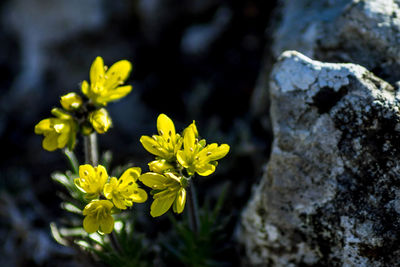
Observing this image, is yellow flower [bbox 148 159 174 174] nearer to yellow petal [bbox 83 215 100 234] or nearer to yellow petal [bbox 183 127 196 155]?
yellow petal [bbox 183 127 196 155]

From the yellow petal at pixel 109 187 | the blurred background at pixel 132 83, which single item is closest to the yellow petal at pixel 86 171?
the yellow petal at pixel 109 187

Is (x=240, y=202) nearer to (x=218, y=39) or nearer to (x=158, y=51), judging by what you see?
(x=218, y=39)

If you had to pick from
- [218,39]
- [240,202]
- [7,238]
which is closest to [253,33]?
[218,39]

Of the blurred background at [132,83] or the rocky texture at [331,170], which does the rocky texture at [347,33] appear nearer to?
the rocky texture at [331,170]

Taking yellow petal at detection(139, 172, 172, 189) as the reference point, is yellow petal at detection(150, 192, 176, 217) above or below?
below

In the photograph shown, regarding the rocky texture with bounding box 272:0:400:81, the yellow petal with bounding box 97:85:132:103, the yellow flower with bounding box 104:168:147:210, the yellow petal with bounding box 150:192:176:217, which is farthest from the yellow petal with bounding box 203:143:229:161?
the rocky texture with bounding box 272:0:400:81

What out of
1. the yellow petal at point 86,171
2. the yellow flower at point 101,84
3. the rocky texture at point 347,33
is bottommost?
the yellow petal at point 86,171

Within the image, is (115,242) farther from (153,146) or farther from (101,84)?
(101,84)
